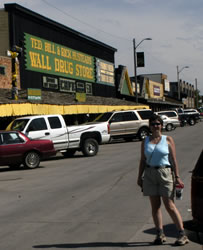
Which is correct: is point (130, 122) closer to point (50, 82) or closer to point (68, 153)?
point (68, 153)

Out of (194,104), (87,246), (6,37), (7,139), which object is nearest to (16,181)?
(7,139)

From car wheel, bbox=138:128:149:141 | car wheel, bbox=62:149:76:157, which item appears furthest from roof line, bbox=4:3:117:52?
car wheel, bbox=62:149:76:157

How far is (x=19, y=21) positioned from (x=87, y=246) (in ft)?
93.6

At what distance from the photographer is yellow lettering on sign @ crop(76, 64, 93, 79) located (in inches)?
1678

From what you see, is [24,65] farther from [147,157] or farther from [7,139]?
[147,157]

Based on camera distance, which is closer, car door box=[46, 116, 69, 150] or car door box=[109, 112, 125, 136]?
car door box=[46, 116, 69, 150]

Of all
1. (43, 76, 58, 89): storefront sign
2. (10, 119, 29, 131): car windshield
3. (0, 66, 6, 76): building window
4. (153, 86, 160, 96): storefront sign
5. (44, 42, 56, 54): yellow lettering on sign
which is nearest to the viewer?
A: (10, 119, 29, 131): car windshield

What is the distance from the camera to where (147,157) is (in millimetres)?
6336

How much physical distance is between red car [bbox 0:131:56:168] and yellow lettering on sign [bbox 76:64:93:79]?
25.4 meters

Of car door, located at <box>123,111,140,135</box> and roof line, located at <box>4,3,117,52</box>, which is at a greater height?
roof line, located at <box>4,3,117,52</box>

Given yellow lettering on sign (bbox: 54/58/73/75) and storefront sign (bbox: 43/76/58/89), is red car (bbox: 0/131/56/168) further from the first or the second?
yellow lettering on sign (bbox: 54/58/73/75)

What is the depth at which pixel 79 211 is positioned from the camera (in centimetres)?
888

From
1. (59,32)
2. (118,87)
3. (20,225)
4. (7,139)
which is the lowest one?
(20,225)

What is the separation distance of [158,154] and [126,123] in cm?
2398
